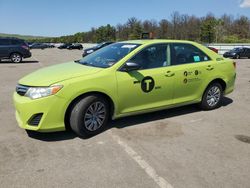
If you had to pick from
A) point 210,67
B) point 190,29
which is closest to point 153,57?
point 210,67

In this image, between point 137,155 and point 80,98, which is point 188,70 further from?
point 137,155

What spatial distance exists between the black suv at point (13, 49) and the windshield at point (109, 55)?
16.9 meters

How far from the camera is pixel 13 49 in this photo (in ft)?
71.5

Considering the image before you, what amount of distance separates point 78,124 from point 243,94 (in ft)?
19.1

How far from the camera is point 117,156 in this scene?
14.8ft

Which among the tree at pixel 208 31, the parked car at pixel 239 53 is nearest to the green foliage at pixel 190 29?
the tree at pixel 208 31

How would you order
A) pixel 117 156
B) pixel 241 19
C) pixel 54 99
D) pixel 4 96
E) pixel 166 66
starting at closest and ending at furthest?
pixel 117 156
pixel 54 99
pixel 166 66
pixel 4 96
pixel 241 19

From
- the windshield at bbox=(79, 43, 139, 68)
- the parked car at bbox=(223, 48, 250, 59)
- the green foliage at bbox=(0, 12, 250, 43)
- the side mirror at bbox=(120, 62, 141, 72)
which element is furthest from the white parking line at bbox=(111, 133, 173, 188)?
the green foliage at bbox=(0, 12, 250, 43)

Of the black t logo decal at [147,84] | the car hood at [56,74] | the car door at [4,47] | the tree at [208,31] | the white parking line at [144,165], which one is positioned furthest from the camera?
the tree at [208,31]

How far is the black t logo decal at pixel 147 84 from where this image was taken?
5.70 meters

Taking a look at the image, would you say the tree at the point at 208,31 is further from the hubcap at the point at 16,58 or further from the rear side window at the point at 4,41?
the rear side window at the point at 4,41

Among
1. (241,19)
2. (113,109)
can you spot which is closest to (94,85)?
(113,109)

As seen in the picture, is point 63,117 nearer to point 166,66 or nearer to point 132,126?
point 132,126

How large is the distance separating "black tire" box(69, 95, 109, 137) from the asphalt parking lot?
0.47 ft
